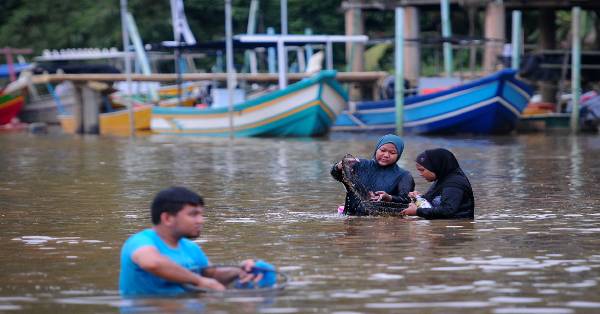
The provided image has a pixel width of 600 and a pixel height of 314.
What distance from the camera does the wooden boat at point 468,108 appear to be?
34.8 m

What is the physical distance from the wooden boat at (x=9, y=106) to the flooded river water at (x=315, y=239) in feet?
83.3

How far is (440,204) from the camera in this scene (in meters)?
13.1

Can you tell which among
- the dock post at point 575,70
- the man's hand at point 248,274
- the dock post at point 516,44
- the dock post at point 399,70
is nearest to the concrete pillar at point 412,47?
the dock post at point 516,44

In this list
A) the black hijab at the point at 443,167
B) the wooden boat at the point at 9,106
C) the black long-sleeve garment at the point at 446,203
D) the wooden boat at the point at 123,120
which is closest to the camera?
the black hijab at the point at 443,167

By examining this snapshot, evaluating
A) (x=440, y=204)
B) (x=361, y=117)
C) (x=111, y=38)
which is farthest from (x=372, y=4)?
(x=440, y=204)

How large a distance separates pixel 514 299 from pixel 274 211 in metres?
6.43

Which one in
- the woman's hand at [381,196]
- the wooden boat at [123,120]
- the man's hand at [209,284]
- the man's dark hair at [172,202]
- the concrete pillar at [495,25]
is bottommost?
the wooden boat at [123,120]

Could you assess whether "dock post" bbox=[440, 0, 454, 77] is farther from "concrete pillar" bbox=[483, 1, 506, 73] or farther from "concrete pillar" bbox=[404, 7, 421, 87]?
"concrete pillar" bbox=[483, 1, 506, 73]

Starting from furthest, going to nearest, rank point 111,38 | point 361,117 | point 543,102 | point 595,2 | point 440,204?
1. point 111,38
2. point 543,102
3. point 361,117
4. point 595,2
5. point 440,204

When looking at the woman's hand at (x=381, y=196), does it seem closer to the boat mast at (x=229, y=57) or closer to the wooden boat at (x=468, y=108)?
the wooden boat at (x=468, y=108)

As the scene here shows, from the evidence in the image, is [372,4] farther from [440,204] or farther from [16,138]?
[440,204]

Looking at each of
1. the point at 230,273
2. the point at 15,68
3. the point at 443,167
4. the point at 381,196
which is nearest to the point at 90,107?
the point at 15,68

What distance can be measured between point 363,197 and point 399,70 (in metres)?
21.4

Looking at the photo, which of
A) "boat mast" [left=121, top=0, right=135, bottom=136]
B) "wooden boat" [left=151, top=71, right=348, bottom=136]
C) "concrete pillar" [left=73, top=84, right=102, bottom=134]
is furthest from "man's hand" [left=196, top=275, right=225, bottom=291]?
"concrete pillar" [left=73, top=84, right=102, bottom=134]
